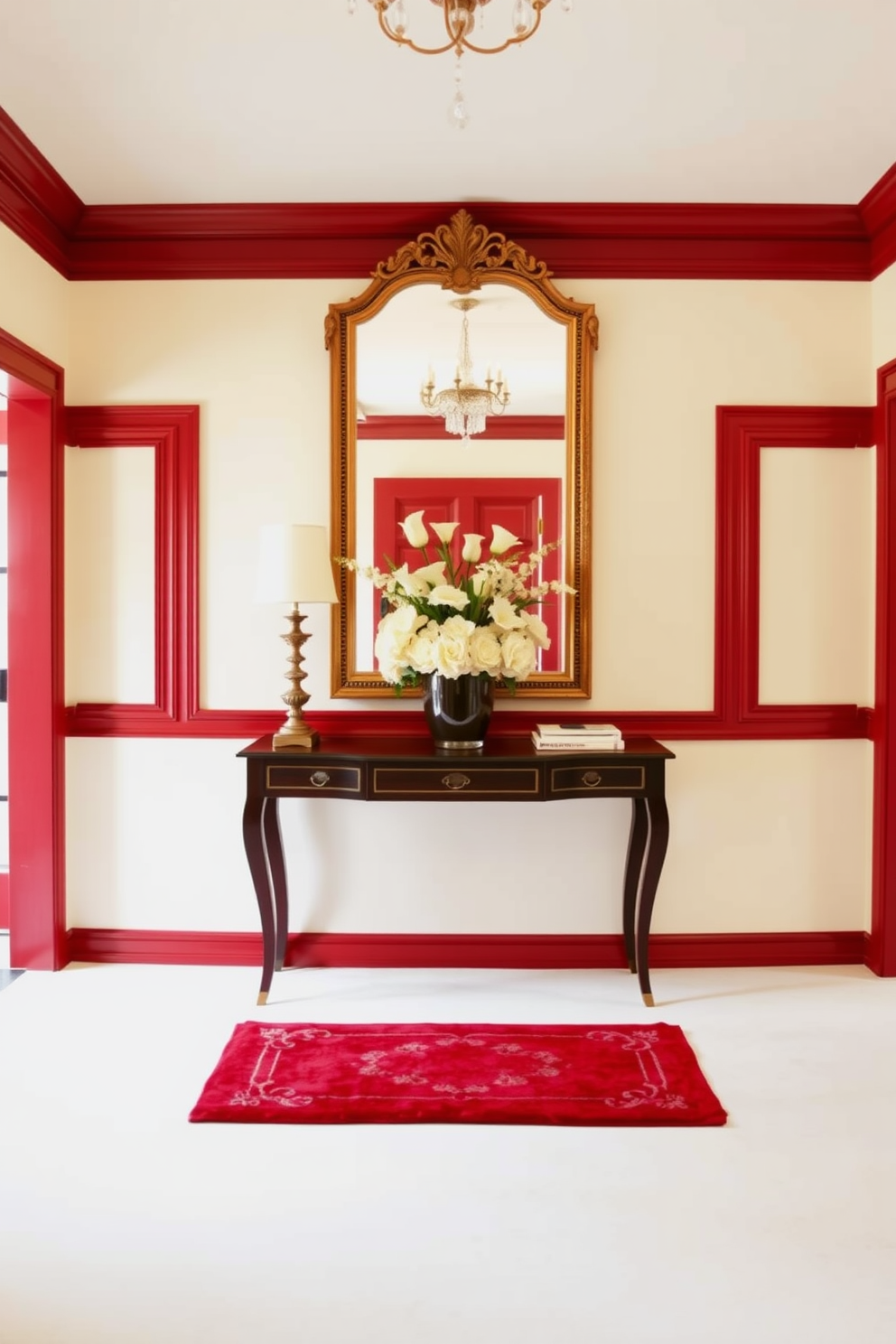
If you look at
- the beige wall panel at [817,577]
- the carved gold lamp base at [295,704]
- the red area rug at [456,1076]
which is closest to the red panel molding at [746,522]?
the beige wall panel at [817,577]

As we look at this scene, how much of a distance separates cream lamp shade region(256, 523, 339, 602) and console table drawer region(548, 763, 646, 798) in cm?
98

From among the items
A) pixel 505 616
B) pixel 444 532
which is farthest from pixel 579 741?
pixel 444 532

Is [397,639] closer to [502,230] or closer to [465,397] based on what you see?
[465,397]

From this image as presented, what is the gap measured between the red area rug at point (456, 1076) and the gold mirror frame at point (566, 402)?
1229mm

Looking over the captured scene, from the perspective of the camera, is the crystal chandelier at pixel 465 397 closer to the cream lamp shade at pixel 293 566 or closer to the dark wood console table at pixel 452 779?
the cream lamp shade at pixel 293 566

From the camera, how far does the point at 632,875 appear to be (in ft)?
12.0

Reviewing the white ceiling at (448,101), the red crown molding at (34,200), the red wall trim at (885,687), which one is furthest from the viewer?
the red wall trim at (885,687)

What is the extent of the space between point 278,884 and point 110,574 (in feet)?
4.45

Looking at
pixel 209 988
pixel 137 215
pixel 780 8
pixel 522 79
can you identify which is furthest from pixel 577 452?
pixel 209 988

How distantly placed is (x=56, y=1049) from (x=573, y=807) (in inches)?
77.0

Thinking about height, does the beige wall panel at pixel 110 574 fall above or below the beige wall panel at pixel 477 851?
above

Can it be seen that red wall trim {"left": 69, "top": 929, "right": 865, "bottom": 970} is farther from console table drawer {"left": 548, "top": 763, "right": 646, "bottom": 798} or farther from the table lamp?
the table lamp

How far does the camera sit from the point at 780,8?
2.47m

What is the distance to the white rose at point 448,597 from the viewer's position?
3293mm
